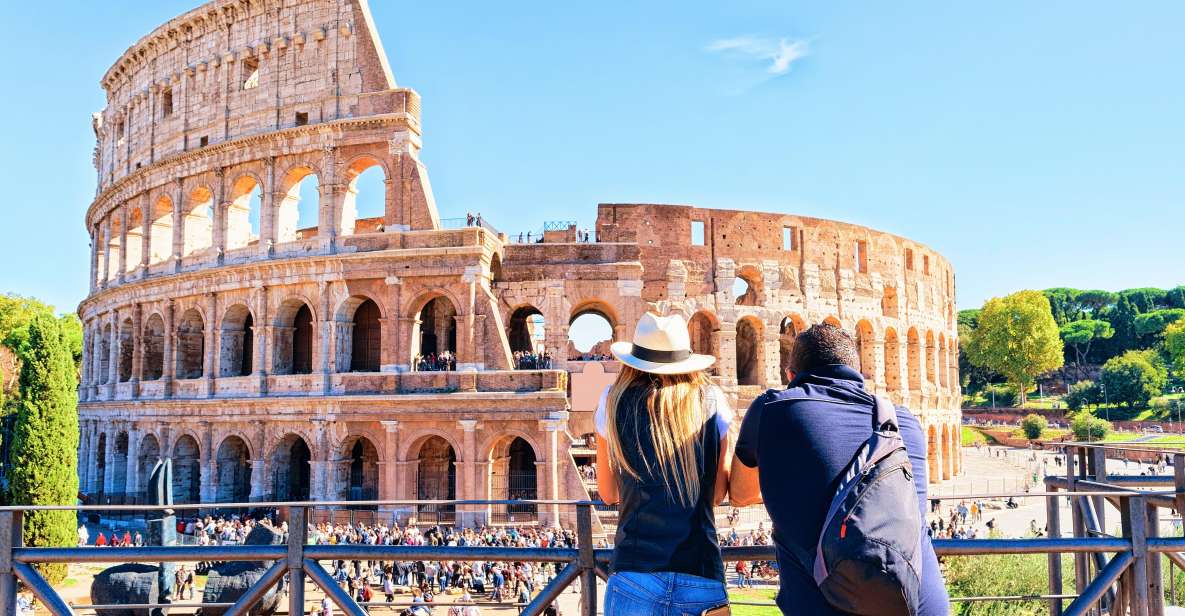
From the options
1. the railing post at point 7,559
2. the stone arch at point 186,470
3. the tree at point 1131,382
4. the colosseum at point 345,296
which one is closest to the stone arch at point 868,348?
the colosseum at point 345,296

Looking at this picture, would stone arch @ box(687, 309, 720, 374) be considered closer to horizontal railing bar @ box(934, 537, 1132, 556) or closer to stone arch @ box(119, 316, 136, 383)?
stone arch @ box(119, 316, 136, 383)

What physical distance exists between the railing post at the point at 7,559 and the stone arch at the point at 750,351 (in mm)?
24371

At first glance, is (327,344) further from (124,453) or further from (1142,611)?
(1142,611)

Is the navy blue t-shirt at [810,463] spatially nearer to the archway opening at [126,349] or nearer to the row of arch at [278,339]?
the row of arch at [278,339]

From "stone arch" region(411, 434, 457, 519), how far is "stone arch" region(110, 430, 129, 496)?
10.7 meters

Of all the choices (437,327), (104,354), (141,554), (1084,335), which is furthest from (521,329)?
(1084,335)

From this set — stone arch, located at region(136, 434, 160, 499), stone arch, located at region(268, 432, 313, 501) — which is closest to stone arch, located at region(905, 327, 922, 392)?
stone arch, located at region(268, 432, 313, 501)

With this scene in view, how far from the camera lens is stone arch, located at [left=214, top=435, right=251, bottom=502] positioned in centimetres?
2411

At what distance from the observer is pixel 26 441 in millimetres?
19812

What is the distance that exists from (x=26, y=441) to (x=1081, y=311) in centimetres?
9394

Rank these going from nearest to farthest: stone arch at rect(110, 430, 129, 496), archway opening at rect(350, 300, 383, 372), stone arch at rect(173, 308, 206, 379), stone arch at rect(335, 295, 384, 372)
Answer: stone arch at rect(335, 295, 384, 372) < archway opening at rect(350, 300, 383, 372) < stone arch at rect(173, 308, 206, 379) < stone arch at rect(110, 430, 129, 496)

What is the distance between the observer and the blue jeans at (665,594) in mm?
2771

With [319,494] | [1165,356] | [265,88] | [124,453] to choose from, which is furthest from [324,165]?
[1165,356]

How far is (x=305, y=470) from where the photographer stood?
25188 millimetres
